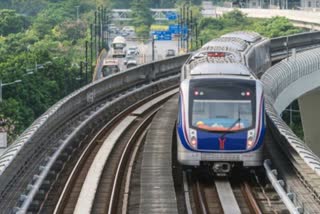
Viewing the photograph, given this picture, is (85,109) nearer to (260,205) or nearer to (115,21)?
(260,205)

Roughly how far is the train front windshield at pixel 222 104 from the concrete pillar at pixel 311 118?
27797mm

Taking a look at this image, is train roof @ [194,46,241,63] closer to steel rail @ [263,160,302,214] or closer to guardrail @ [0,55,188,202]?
guardrail @ [0,55,188,202]

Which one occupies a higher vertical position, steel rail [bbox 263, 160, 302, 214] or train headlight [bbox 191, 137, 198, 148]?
train headlight [bbox 191, 137, 198, 148]

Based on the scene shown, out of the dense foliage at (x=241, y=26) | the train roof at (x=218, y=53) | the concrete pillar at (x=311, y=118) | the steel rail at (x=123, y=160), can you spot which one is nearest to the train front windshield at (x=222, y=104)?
the steel rail at (x=123, y=160)

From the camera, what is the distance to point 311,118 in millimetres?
48219

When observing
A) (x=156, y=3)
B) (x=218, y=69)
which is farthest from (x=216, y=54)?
(x=156, y=3)

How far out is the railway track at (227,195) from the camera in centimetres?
1844

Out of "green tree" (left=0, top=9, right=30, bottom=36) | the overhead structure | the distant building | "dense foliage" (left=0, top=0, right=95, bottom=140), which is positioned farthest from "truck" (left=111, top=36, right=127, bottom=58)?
the distant building

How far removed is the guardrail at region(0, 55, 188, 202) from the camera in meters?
18.5

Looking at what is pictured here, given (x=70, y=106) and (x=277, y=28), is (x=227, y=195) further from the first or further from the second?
(x=277, y=28)

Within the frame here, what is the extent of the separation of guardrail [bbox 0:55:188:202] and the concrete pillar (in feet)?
24.2

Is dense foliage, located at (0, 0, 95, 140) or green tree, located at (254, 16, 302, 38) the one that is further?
green tree, located at (254, 16, 302, 38)

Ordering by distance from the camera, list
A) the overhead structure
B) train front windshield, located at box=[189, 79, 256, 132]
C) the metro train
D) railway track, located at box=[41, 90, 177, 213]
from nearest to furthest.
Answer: railway track, located at box=[41, 90, 177, 213] < the metro train < train front windshield, located at box=[189, 79, 256, 132] < the overhead structure

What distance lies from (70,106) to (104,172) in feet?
22.7
